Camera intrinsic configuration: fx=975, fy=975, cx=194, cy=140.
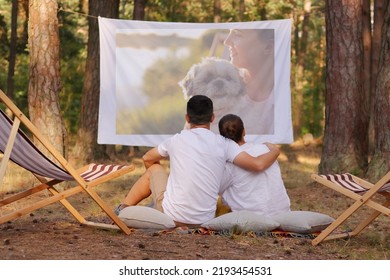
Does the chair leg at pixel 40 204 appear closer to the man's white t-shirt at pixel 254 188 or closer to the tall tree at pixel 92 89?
the man's white t-shirt at pixel 254 188

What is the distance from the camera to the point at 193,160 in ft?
20.0

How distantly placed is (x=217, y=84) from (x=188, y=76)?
447 millimetres

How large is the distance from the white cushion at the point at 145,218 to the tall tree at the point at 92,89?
8364 millimetres

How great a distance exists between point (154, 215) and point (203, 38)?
5423 mm

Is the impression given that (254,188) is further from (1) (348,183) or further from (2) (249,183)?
(1) (348,183)

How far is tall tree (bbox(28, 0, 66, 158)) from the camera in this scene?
985cm

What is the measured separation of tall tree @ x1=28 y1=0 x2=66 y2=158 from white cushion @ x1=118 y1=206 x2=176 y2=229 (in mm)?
3574

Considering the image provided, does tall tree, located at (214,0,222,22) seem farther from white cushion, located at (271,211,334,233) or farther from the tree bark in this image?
white cushion, located at (271,211,334,233)

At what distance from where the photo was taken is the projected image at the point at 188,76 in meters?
11.0

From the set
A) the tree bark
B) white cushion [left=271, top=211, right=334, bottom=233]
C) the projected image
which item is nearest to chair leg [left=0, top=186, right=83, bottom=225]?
white cushion [left=271, top=211, right=334, bottom=233]

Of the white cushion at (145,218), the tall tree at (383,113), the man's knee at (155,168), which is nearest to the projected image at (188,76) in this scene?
the tall tree at (383,113)

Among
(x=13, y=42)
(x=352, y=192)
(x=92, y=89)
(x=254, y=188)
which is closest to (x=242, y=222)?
(x=254, y=188)

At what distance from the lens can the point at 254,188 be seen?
6.26m

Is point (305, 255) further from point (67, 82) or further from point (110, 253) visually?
point (67, 82)
